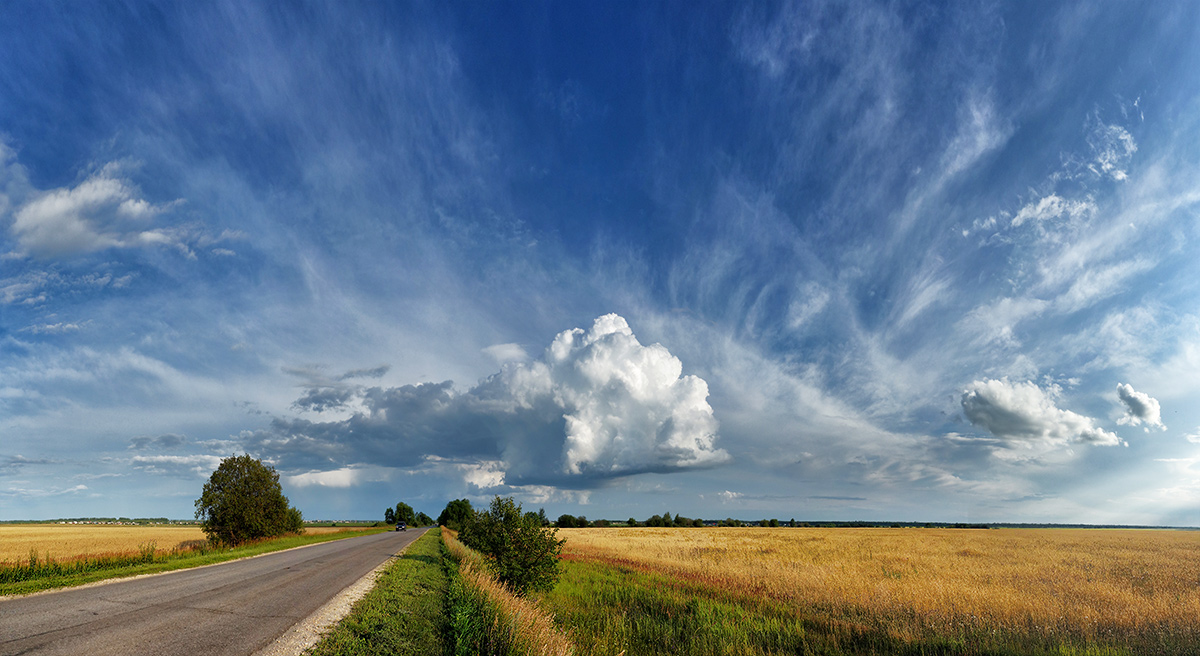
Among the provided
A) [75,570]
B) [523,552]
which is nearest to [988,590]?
[523,552]

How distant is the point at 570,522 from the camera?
14362 cm

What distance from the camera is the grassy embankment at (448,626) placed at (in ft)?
30.5

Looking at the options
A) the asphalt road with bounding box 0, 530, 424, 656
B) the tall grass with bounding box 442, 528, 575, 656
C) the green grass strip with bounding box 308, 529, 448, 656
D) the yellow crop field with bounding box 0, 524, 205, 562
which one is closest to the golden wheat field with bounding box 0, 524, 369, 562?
the yellow crop field with bounding box 0, 524, 205, 562

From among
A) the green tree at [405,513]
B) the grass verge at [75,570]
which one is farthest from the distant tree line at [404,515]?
the grass verge at [75,570]

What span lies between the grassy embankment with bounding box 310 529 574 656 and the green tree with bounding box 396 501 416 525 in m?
165

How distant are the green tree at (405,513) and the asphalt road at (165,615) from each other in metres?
159

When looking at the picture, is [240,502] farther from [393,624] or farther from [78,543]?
[393,624]

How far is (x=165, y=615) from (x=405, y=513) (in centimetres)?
17033

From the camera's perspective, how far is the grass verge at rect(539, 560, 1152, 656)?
12641 millimetres

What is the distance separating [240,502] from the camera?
144 feet

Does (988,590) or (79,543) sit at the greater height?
(988,590)

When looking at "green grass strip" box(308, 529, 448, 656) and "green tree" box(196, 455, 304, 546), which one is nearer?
"green grass strip" box(308, 529, 448, 656)

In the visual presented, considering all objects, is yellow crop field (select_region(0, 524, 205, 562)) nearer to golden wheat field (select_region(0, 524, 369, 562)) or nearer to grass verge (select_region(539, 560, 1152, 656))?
golden wheat field (select_region(0, 524, 369, 562))

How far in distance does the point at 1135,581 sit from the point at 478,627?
30966 millimetres
